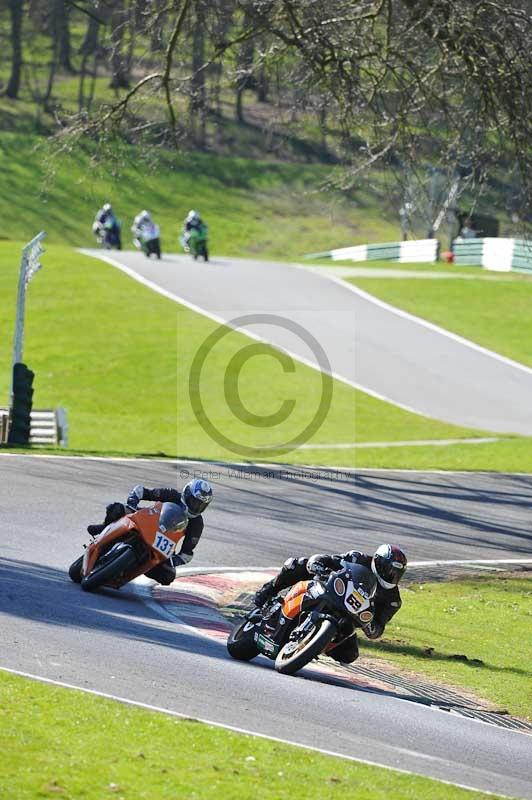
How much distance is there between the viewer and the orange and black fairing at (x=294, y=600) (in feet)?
35.0

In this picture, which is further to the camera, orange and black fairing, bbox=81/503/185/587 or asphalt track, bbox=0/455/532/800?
orange and black fairing, bbox=81/503/185/587

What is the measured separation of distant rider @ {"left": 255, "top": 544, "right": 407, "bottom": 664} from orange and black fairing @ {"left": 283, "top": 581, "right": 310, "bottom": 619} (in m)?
0.13

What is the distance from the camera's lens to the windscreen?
12094mm

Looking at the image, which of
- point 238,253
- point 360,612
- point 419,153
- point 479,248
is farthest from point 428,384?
point 238,253

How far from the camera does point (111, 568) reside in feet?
39.4

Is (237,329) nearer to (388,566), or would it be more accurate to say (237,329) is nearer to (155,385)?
(155,385)

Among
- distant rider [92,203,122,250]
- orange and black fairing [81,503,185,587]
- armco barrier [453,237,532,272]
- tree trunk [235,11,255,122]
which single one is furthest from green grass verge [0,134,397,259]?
orange and black fairing [81,503,185,587]

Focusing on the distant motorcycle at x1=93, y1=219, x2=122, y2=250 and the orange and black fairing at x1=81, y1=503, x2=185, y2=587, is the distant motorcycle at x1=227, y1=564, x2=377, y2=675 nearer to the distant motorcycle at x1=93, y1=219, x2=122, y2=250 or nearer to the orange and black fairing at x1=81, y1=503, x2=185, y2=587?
the orange and black fairing at x1=81, y1=503, x2=185, y2=587

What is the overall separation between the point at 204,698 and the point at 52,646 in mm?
1387

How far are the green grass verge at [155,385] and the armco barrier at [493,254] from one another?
1528 centimetres

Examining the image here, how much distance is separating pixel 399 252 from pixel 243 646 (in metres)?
43.1

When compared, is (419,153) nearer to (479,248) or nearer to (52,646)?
(52,646)

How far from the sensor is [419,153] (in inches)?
795

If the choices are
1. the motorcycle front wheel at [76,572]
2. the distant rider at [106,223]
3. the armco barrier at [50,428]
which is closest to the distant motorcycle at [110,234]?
the distant rider at [106,223]
